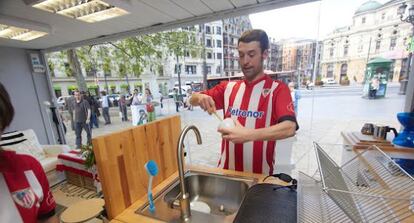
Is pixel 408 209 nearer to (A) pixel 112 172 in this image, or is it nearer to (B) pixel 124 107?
(A) pixel 112 172

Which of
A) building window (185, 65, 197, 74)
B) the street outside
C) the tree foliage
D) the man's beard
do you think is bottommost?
the street outside

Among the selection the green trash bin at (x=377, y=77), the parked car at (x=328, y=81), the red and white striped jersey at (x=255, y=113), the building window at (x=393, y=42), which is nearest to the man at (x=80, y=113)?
the red and white striped jersey at (x=255, y=113)

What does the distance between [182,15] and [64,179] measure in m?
2.37

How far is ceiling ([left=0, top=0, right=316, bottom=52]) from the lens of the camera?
1.91 m

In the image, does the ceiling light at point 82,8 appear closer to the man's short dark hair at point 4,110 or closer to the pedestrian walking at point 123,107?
the man's short dark hair at point 4,110

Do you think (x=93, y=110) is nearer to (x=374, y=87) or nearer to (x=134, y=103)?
(x=134, y=103)

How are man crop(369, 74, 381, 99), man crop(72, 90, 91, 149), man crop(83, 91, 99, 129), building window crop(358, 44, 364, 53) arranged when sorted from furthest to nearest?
man crop(83, 91, 99, 129)
man crop(72, 90, 91, 149)
man crop(369, 74, 381, 99)
building window crop(358, 44, 364, 53)

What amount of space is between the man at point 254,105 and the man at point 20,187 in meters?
0.80

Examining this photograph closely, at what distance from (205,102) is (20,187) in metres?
0.84

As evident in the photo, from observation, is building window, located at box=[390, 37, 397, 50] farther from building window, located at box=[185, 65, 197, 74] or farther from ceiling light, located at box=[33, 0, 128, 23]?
ceiling light, located at box=[33, 0, 128, 23]

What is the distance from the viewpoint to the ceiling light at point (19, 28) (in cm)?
199

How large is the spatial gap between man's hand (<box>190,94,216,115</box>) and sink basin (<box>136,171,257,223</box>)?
0.39m

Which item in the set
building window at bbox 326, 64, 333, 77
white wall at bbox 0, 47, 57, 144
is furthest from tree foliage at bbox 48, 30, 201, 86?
building window at bbox 326, 64, 333, 77

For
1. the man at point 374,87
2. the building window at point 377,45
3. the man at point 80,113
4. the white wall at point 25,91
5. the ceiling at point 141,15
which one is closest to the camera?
the ceiling at point 141,15
